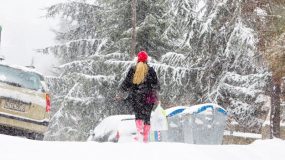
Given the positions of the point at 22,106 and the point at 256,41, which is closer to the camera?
the point at 22,106

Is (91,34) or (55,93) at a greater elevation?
(91,34)

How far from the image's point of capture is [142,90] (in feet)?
32.5

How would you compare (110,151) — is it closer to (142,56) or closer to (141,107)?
(141,107)

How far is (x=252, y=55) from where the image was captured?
19.9 m

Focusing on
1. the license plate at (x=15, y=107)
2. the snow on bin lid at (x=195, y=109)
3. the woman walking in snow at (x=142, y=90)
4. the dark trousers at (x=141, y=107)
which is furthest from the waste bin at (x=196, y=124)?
the license plate at (x=15, y=107)

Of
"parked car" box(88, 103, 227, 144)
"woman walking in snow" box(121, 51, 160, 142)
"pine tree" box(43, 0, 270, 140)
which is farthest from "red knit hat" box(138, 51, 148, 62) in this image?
"pine tree" box(43, 0, 270, 140)

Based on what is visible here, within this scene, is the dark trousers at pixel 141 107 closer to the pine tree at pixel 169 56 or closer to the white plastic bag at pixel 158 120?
the white plastic bag at pixel 158 120

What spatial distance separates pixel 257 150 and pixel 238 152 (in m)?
0.82

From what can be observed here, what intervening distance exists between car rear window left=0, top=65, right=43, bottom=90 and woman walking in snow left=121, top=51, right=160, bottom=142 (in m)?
2.40

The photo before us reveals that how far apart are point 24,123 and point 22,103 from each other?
40cm

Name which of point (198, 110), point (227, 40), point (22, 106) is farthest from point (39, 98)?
point (227, 40)

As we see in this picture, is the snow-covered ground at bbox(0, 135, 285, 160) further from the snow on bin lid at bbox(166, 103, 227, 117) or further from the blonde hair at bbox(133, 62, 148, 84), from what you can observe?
the snow on bin lid at bbox(166, 103, 227, 117)

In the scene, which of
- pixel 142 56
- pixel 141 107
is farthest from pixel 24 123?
pixel 142 56

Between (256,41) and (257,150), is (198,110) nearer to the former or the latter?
(257,150)
